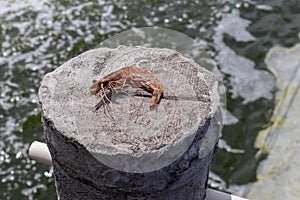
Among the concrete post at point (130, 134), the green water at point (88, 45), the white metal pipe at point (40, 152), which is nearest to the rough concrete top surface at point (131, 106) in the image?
the concrete post at point (130, 134)

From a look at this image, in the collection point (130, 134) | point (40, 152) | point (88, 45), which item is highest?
point (130, 134)

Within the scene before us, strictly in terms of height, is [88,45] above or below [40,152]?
below

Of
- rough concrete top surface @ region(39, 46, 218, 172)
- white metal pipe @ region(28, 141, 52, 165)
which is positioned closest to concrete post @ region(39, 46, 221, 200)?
rough concrete top surface @ region(39, 46, 218, 172)

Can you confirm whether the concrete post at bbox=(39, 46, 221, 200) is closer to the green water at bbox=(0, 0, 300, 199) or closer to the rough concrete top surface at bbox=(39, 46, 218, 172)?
the rough concrete top surface at bbox=(39, 46, 218, 172)

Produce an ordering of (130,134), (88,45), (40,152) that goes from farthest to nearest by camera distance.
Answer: (88,45) < (40,152) < (130,134)

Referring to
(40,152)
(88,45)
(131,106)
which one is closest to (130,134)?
(131,106)

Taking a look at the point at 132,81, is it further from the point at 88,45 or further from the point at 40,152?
the point at 88,45

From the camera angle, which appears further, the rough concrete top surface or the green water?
the green water

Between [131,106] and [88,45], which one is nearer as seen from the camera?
[131,106]
